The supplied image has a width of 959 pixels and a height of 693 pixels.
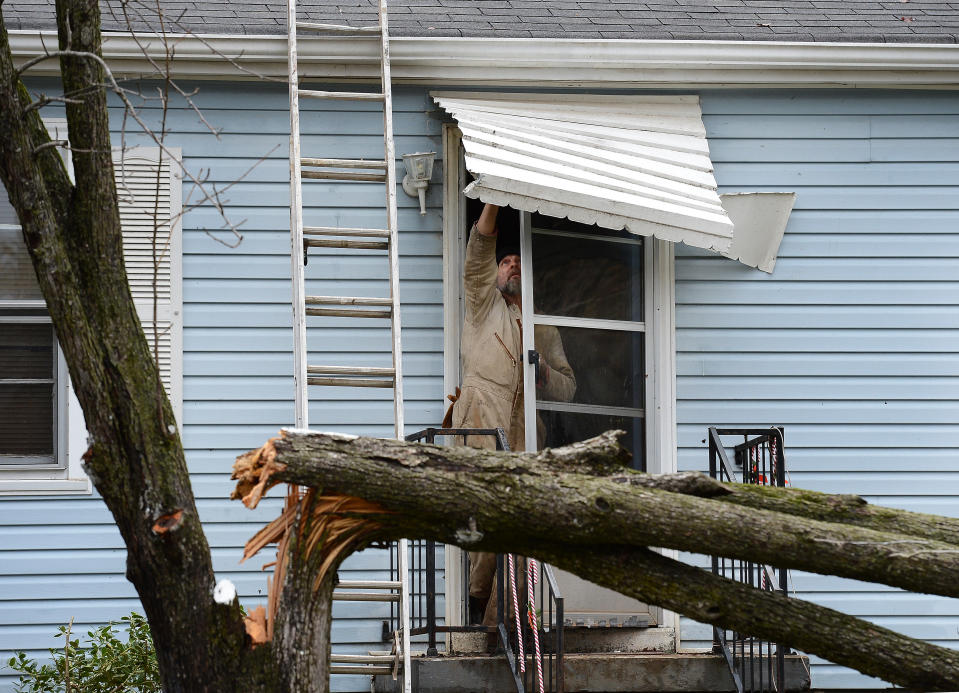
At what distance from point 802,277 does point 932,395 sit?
97cm

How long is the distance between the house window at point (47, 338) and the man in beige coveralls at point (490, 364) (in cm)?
153

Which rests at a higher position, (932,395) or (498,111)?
(498,111)

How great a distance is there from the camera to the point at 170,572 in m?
3.44

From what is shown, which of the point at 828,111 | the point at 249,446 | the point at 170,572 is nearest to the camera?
the point at 170,572

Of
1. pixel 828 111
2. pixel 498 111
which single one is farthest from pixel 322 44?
pixel 828 111

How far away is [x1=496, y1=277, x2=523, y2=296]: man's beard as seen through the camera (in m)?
6.68

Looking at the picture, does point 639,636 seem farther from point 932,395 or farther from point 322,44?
point 322,44

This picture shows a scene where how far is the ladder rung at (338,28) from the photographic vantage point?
6.03 metres

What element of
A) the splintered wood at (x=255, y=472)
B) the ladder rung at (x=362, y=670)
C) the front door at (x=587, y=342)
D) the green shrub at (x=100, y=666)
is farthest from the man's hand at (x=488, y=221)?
the splintered wood at (x=255, y=472)

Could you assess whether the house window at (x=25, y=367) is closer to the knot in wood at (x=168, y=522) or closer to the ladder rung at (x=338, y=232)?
the ladder rung at (x=338, y=232)

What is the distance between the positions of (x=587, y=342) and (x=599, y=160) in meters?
0.97

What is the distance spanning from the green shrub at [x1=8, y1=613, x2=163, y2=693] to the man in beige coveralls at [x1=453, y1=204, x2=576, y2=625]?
1.73 metres

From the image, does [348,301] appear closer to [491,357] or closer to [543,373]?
[491,357]

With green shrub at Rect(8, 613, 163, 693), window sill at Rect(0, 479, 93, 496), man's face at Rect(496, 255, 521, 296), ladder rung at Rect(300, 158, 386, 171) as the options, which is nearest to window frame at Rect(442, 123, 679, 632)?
man's face at Rect(496, 255, 521, 296)
